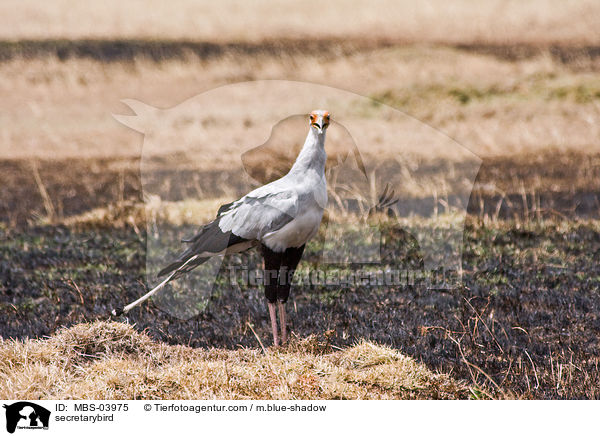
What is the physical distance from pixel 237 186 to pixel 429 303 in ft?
18.6

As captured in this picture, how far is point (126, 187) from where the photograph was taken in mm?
13195

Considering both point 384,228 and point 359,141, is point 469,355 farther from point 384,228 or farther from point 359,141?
point 359,141

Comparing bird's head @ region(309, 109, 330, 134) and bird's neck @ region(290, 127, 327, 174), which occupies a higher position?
bird's head @ region(309, 109, 330, 134)

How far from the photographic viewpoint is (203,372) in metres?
5.15

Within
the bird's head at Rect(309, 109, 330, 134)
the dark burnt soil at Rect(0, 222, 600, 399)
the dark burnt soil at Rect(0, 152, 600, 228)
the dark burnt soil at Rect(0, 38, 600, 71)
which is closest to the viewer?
the bird's head at Rect(309, 109, 330, 134)

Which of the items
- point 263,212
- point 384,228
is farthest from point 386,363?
point 384,228

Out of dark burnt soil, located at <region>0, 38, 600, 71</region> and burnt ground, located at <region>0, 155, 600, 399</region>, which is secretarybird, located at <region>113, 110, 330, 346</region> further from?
dark burnt soil, located at <region>0, 38, 600, 71</region>

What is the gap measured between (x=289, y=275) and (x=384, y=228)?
3742 mm
